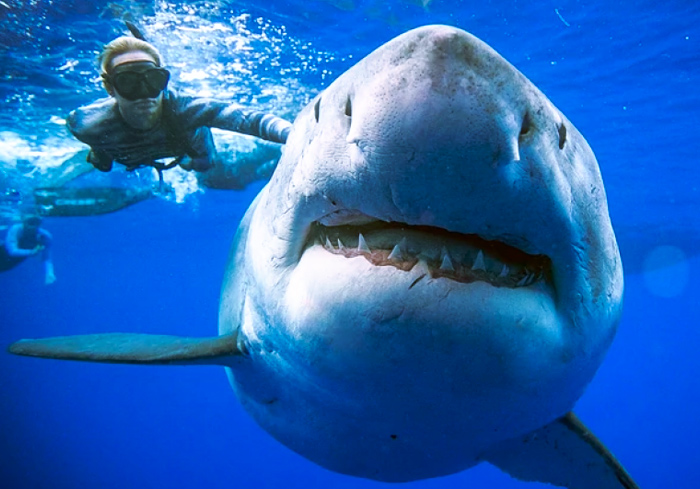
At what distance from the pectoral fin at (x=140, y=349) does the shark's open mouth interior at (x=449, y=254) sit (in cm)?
151

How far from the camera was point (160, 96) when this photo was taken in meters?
6.40

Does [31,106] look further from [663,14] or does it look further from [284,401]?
[663,14]

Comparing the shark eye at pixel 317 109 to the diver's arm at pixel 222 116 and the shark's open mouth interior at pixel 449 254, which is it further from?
the diver's arm at pixel 222 116

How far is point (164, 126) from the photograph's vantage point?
22.2 feet

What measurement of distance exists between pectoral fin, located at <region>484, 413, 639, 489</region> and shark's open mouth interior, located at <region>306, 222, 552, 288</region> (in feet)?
5.78

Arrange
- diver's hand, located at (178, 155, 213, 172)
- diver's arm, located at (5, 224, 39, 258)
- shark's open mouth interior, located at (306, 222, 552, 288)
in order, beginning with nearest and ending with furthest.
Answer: shark's open mouth interior, located at (306, 222, 552, 288) → diver's hand, located at (178, 155, 213, 172) → diver's arm, located at (5, 224, 39, 258)

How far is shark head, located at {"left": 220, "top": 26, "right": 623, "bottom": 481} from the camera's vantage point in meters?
1.22

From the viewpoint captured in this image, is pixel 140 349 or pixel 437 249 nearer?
pixel 437 249

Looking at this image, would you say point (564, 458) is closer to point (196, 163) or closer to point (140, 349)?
point (140, 349)

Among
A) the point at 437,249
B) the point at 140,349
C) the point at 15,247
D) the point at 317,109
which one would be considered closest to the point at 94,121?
the point at 140,349

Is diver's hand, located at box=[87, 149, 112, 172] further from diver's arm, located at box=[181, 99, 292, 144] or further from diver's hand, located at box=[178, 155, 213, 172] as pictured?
diver's arm, located at box=[181, 99, 292, 144]

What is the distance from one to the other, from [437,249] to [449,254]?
45mm

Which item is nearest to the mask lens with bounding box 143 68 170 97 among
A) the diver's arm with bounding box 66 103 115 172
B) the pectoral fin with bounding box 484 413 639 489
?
the diver's arm with bounding box 66 103 115 172

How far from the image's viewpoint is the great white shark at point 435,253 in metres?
1.22
